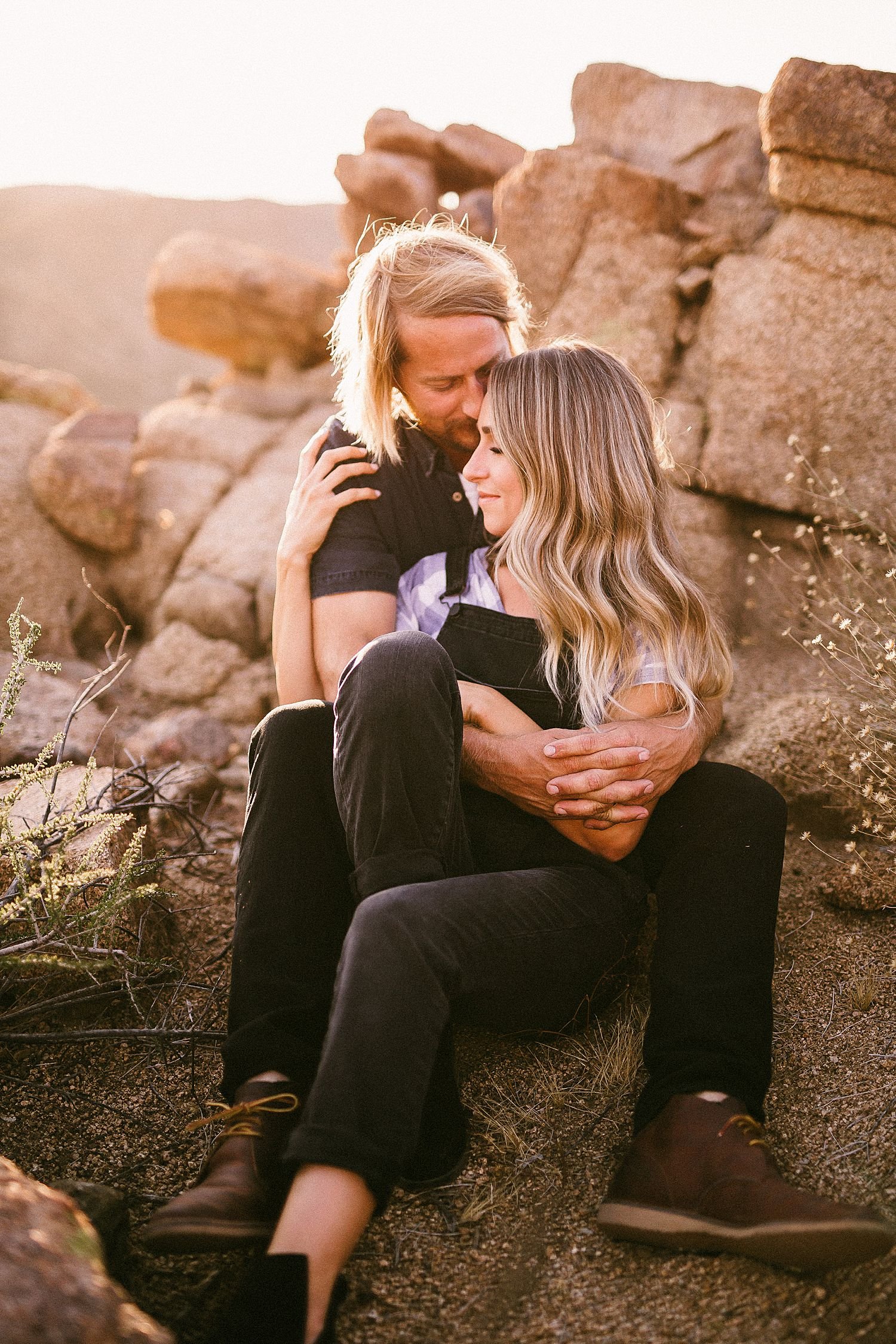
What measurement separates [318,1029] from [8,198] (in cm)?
2210

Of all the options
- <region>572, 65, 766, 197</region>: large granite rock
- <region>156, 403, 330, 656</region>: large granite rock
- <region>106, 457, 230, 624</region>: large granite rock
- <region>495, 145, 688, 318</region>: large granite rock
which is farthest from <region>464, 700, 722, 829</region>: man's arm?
<region>572, 65, 766, 197</region>: large granite rock

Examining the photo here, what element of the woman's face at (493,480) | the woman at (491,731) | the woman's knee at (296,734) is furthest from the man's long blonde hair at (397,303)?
the woman's knee at (296,734)

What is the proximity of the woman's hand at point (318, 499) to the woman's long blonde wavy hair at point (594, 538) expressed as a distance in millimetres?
596

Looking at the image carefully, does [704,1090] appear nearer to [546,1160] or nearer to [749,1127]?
[749,1127]

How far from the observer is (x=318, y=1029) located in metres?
1.94

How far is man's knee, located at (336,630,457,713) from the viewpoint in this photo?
1907mm

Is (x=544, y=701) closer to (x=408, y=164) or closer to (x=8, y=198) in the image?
(x=408, y=164)

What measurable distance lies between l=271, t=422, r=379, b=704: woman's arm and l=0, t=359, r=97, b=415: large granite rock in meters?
3.03

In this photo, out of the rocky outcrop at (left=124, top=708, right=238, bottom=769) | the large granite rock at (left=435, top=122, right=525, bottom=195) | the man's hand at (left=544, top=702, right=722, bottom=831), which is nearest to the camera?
the man's hand at (left=544, top=702, right=722, bottom=831)

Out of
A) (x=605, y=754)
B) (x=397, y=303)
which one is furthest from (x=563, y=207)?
(x=605, y=754)

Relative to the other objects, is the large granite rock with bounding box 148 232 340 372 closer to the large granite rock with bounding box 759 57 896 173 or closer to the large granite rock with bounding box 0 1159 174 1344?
the large granite rock with bounding box 759 57 896 173

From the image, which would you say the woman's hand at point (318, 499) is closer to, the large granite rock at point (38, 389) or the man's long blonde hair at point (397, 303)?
the man's long blonde hair at point (397, 303)

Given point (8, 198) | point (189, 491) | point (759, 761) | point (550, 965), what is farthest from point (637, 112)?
point (8, 198)

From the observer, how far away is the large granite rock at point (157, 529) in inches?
190
